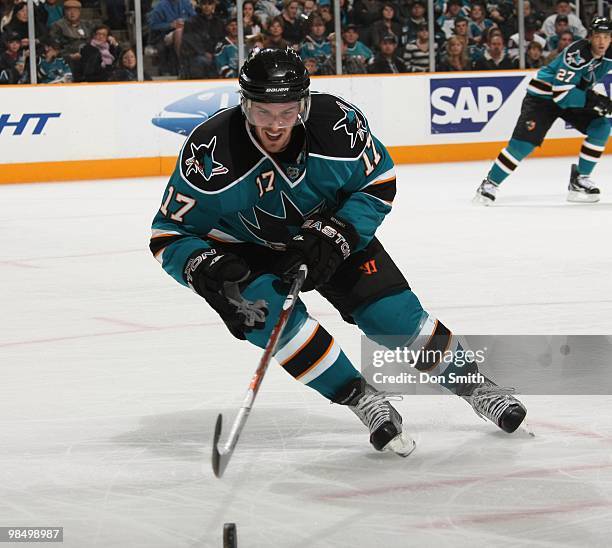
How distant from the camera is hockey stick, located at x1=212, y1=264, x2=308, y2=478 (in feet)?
7.29

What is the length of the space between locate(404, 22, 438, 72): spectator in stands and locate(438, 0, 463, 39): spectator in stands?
27 centimetres

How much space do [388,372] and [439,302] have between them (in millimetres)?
1557

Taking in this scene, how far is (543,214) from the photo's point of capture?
7445mm

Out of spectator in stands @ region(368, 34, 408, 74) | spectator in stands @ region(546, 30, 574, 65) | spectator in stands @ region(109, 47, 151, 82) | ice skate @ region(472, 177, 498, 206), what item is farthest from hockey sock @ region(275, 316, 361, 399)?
spectator in stands @ region(546, 30, 574, 65)

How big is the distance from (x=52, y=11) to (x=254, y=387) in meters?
8.13

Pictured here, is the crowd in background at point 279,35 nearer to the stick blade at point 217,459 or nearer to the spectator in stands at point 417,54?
the spectator in stands at point 417,54

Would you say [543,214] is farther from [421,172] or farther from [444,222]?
[421,172]

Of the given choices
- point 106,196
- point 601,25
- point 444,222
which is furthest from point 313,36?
point 444,222

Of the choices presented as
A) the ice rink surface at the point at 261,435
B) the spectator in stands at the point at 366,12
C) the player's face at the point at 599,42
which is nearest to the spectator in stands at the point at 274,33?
the spectator in stands at the point at 366,12

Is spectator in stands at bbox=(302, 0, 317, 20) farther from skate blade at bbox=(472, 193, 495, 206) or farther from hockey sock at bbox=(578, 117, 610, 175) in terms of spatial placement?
skate blade at bbox=(472, 193, 495, 206)

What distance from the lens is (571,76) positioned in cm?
796

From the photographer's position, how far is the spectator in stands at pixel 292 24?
10875mm

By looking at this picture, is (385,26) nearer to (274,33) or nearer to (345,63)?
(345,63)

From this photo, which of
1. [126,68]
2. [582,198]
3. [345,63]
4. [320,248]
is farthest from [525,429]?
[345,63]
